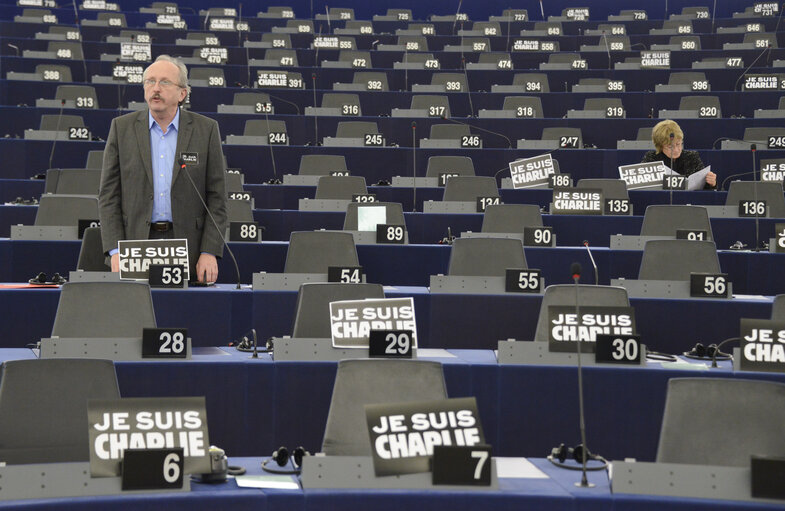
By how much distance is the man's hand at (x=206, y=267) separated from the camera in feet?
11.3

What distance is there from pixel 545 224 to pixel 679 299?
5.75ft

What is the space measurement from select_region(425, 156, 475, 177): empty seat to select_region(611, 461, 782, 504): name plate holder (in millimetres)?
5128

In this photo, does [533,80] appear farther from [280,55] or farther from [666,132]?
[666,132]

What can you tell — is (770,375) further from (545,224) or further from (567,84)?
(567,84)

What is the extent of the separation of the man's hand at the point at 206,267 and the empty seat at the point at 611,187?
3.04 m

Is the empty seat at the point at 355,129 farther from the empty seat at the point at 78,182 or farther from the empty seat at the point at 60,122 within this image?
the empty seat at the point at 78,182

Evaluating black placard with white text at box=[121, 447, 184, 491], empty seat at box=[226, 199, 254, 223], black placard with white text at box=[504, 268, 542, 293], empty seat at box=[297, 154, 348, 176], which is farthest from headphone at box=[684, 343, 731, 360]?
empty seat at box=[297, 154, 348, 176]

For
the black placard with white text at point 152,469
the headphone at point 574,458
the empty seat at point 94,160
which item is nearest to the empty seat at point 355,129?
the empty seat at point 94,160

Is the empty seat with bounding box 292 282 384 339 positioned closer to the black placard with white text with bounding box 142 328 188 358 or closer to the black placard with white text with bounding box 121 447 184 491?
the black placard with white text with bounding box 142 328 188 358

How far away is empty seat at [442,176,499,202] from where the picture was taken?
6008mm

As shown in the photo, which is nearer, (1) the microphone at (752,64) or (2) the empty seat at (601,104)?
(2) the empty seat at (601,104)

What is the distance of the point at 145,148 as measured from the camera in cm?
326

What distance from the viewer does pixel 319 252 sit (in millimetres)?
4168

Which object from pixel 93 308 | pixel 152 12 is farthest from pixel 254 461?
pixel 152 12
